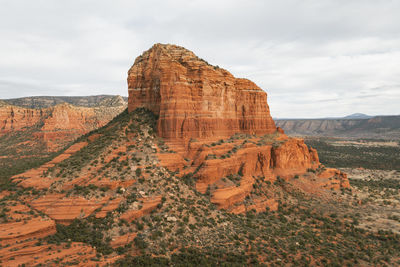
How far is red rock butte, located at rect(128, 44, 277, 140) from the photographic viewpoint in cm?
3528

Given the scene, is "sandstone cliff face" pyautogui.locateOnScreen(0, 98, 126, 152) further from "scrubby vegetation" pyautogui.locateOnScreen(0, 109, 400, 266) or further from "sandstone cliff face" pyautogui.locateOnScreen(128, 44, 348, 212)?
"scrubby vegetation" pyautogui.locateOnScreen(0, 109, 400, 266)

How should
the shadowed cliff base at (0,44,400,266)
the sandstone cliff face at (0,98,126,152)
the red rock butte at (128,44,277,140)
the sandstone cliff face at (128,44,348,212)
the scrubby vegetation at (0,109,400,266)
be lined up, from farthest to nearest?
the sandstone cliff face at (0,98,126,152) → the red rock butte at (128,44,277,140) → the sandstone cliff face at (128,44,348,212) → the scrubby vegetation at (0,109,400,266) → the shadowed cliff base at (0,44,400,266)

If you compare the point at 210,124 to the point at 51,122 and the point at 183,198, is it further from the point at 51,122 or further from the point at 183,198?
the point at 51,122

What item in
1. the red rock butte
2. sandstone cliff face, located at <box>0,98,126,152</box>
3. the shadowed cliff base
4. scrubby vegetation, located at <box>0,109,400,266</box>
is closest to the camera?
the shadowed cliff base

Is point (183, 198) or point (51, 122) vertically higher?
point (51, 122)

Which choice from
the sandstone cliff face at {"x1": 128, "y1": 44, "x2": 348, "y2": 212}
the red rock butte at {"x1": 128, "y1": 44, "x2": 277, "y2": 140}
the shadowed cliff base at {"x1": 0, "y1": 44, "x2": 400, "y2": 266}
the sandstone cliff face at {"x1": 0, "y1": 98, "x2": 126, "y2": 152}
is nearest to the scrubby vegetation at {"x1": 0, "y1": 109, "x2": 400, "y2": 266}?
the shadowed cliff base at {"x1": 0, "y1": 44, "x2": 400, "y2": 266}

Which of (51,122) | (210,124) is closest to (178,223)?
(210,124)

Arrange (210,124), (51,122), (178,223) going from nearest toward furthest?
(178,223), (210,124), (51,122)

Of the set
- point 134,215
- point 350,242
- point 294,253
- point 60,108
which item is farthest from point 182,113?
point 60,108

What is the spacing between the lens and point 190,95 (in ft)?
119

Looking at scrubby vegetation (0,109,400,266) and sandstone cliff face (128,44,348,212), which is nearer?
scrubby vegetation (0,109,400,266)

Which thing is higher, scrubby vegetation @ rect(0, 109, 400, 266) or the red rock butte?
the red rock butte

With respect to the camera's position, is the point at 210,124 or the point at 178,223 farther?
the point at 210,124

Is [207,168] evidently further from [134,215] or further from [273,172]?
[273,172]
